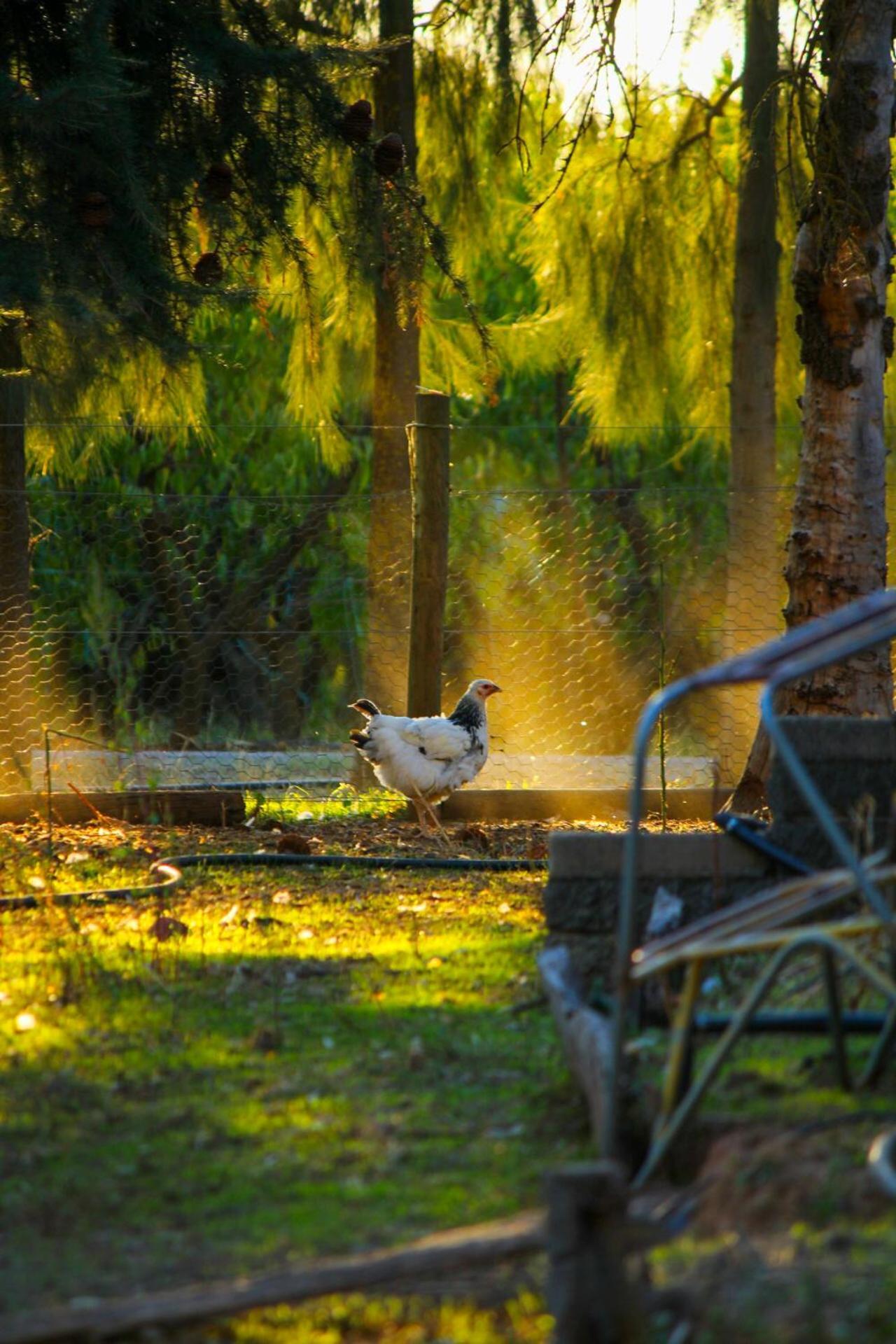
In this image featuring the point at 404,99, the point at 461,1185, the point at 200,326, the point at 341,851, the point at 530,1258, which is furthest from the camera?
the point at 200,326

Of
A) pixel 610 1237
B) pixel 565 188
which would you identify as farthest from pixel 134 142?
pixel 610 1237

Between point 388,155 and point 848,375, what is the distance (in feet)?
7.73

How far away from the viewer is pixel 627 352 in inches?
413

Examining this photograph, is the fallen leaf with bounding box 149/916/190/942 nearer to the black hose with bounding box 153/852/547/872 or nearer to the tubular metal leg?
the black hose with bounding box 153/852/547/872

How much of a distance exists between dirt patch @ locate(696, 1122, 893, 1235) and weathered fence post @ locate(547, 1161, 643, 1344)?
405 millimetres

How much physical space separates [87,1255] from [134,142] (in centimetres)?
473

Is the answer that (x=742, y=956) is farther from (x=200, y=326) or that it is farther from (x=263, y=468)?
(x=263, y=468)

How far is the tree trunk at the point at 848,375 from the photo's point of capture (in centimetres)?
602

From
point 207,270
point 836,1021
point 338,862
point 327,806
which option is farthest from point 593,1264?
point 327,806

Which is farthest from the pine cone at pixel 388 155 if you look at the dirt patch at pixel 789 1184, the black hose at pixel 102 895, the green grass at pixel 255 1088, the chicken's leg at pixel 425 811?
the dirt patch at pixel 789 1184

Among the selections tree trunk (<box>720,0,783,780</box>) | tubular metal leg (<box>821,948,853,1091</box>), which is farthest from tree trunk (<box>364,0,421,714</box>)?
tubular metal leg (<box>821,948,853,1091</box>)

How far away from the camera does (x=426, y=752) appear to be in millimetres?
7438

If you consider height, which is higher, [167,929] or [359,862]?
[167,929]

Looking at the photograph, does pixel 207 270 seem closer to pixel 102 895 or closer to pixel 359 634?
pixel 102 895
